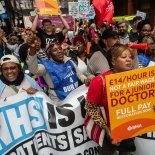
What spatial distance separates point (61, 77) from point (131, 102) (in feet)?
3.62

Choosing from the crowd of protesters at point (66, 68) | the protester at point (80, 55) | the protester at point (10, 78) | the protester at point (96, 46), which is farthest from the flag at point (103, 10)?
the protester at point (10, 78)

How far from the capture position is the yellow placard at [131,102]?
9.85 feet

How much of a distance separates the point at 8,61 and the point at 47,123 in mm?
803

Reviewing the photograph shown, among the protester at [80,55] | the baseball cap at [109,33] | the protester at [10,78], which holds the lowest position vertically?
the protester at [80,55]

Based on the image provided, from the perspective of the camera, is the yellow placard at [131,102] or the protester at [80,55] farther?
the protester at [80,55]

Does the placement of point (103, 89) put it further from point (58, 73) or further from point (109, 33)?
point (109, 33)

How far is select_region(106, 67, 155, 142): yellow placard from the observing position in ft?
9.85

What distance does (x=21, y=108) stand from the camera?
11.3ft

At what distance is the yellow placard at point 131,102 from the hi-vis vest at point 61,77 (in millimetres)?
1081

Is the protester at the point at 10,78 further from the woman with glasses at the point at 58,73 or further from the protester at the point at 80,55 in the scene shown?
the protester at the point at 80,55

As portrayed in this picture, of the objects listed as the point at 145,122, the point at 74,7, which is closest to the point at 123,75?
the point at 145,122

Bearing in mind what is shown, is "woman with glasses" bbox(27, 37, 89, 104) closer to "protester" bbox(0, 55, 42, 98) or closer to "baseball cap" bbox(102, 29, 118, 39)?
"protester" bbox(0, 55, 42, 98)

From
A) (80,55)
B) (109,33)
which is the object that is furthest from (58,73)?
(80,55)

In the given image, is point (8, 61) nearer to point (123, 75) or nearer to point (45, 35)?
point (123, 75)
